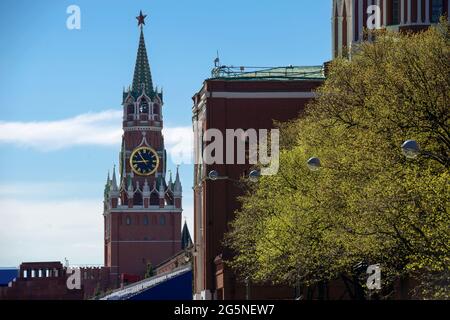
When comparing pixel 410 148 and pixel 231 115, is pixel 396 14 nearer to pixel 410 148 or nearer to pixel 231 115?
pixel 231 115

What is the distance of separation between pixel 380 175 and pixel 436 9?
55333 millimetres

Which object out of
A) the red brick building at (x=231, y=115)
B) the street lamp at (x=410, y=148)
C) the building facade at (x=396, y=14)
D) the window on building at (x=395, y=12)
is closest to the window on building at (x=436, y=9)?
the building facade at (x=396, y=14)

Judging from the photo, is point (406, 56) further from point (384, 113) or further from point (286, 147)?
point (286, 147)

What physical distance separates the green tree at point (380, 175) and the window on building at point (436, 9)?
119ft

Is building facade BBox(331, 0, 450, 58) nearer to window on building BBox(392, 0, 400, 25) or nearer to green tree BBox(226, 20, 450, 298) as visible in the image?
window on building BBox(392, 0, 400, 25)

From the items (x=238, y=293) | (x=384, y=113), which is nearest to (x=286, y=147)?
(x=238, y=293)

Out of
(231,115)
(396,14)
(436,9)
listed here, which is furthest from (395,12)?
(231,115)

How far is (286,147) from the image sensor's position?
294ft

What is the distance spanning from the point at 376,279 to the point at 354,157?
5.39m

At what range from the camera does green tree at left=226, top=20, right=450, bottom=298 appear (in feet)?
182

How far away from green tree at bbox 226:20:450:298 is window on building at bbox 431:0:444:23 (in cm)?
3628

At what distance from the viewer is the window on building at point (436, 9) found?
365ft


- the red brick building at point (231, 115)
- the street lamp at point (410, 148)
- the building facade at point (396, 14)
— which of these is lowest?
the street lamp at point (410, 148)

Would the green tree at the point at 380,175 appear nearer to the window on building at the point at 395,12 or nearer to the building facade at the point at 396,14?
the building facade at the point at 396,14
